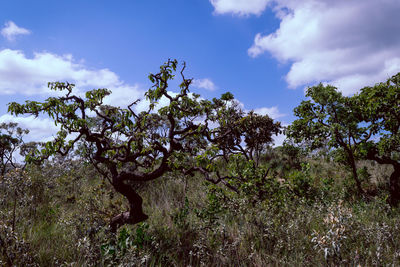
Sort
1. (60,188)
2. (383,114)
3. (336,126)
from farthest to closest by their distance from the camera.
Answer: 1. (60,188)
2. (383,114)
3. (336,126)

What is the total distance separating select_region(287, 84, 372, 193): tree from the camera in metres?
9.46

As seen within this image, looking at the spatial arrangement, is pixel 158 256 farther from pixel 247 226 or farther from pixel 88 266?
pixel 247 226

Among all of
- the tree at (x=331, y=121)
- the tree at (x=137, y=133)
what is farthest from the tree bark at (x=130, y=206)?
the tree at (x=331, y=121)

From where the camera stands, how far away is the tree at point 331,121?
946 centimetres

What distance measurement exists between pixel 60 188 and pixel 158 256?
795 centimetres

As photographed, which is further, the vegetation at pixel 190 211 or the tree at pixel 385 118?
the tree at pixel 385 118

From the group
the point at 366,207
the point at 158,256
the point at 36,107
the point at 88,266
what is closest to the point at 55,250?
the point at 88,266

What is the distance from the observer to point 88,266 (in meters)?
3.98

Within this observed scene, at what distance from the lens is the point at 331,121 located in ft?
31.8

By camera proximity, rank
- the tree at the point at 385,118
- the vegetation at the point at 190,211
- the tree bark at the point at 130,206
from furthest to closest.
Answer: the tree at the point at 385,118 → the tree bark at the point at 130,206 → the vegetation at the point at 190,211

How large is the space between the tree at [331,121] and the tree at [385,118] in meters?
0.29

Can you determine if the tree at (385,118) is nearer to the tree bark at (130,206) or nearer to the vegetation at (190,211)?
the vegetation at (190,211)

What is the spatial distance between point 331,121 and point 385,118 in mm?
1835

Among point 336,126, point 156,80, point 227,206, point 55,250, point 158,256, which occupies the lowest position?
point 158,256
